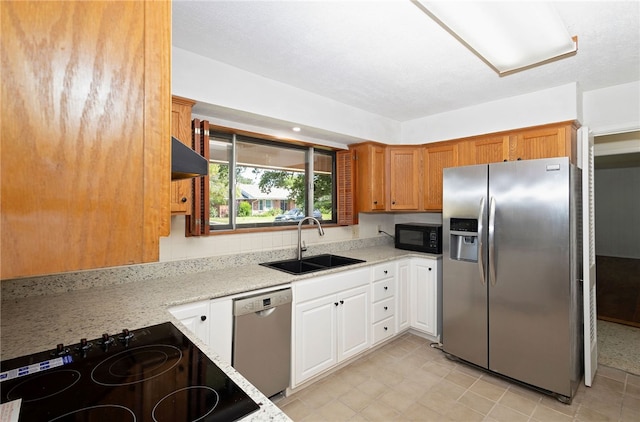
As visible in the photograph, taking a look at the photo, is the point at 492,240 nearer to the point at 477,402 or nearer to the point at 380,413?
the point at 477,402

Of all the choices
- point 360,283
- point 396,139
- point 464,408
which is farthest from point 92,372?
point 396,139

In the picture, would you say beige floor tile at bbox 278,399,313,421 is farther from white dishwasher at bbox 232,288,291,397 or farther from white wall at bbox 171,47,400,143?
white wall at bbox 171,47,400,143

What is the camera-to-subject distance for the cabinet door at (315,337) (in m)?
2.30

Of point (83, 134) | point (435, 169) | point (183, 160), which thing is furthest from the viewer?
point (435, 169)

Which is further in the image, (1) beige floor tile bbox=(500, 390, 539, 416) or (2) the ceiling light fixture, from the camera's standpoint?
(1) beige floor tile bbox=(500, 390, 539, 416)

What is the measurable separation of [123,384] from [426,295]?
289 cm

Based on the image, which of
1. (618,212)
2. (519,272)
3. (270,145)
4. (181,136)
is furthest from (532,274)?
(618,212)

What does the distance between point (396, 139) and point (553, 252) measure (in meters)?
2.11

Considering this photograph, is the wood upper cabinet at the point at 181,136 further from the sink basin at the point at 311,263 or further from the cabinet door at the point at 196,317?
the sink basin at the point at 311,263

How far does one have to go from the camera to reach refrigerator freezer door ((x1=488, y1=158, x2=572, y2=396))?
2219mm

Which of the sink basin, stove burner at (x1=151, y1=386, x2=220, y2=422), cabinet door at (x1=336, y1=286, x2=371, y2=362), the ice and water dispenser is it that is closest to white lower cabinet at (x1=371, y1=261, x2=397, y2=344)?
cabinet door at (x1=336, y1=286, x2=371, y2=362)

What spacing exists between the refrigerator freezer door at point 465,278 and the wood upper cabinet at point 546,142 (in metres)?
0.62

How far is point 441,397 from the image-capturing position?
89.8 inches

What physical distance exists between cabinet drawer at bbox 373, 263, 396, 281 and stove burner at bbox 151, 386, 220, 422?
7.28 feet
